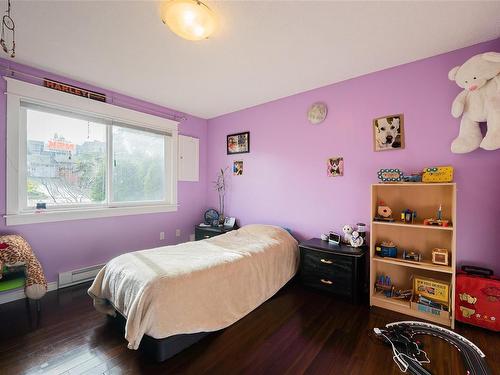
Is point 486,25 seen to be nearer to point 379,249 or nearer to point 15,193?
point 379,249

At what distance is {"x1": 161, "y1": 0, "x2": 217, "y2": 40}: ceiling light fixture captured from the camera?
1437 mm

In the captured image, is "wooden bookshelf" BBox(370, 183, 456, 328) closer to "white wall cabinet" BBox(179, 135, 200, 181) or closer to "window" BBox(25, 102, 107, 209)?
"white wall cabinet" BBox(179, 135, 200, 181)

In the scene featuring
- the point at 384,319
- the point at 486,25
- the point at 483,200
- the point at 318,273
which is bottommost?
the point at 384,319

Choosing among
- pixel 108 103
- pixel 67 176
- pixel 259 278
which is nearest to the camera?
pixel 259 278

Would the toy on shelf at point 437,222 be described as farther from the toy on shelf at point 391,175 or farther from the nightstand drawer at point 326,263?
the nightstand drawer at point 326,263

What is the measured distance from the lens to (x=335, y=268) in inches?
93.7

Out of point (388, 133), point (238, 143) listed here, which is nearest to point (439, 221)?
point (388, 133)

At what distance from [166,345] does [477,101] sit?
302cm

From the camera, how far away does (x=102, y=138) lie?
298 cm

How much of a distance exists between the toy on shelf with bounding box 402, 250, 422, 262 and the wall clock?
1687mm

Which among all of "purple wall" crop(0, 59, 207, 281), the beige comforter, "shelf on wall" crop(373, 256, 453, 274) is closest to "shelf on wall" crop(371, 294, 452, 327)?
"shelf on wall" crop(373, 256, 453, 274)

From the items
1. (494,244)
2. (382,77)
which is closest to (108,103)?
(382,77)

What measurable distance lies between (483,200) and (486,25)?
1.36 m

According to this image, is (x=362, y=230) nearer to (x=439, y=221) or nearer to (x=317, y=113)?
(x=439, y=221)
